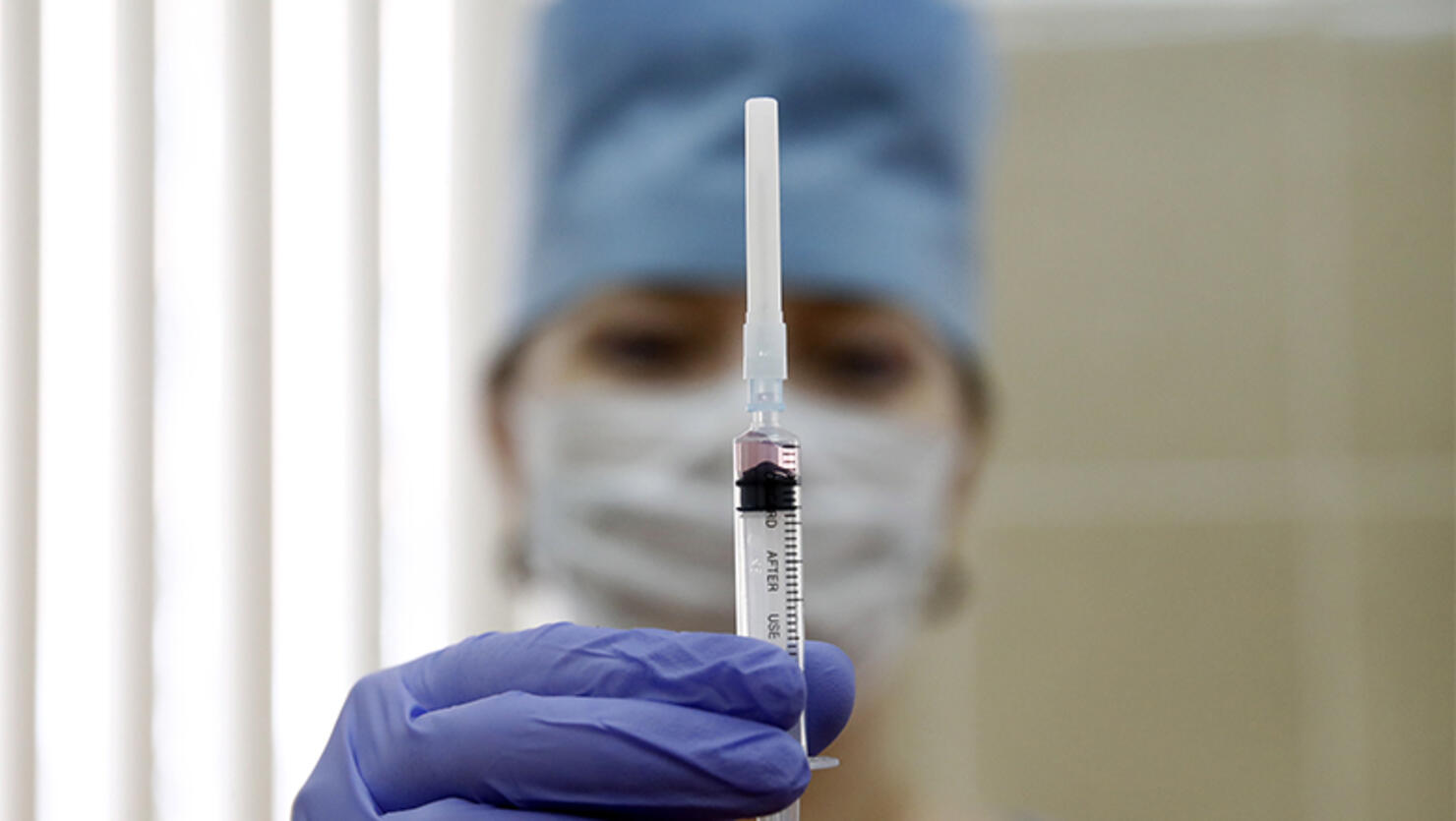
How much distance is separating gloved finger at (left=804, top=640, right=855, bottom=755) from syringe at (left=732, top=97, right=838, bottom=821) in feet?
0.22

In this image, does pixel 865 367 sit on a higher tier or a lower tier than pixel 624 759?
higher

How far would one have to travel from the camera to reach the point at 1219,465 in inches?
54.6

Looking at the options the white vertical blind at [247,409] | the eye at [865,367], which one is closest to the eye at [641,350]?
the eye at [865,367]

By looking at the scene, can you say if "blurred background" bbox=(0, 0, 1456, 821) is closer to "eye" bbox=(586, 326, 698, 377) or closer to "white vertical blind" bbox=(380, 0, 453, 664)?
"white vertical blind" bbox=(380, 0, 453, 664)

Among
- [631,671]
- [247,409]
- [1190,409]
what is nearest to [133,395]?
[247,409]

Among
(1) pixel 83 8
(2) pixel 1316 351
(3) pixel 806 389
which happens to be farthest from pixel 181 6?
(2) pixel 1316 351

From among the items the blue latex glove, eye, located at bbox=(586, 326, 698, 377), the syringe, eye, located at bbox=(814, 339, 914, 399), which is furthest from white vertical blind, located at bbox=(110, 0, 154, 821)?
the syringe

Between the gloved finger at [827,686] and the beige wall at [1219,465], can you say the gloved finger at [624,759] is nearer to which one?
the gloved finger at [827,686]

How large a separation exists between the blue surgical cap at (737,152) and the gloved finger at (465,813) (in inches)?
25.4

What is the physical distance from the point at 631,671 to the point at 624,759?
1.9 inches

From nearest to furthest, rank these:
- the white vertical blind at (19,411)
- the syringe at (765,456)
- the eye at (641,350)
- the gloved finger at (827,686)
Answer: the syringe at (765,456) → the gloved finger at (827,686) → the white vertical blind at (19,411) → the eye at (641,350)

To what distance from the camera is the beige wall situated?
1.36 meters

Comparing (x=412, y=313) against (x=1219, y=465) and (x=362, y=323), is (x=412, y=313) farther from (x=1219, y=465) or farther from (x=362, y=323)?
(x=1219, y=465)

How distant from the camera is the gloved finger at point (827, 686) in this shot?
1.97ft
